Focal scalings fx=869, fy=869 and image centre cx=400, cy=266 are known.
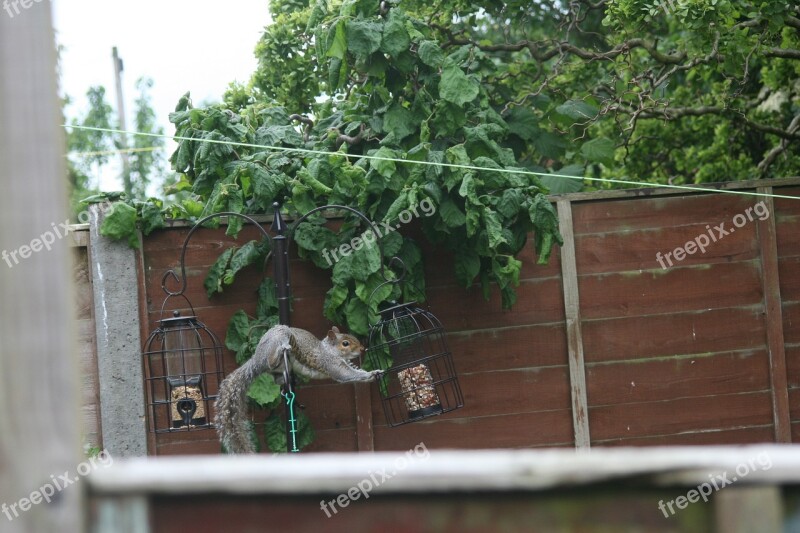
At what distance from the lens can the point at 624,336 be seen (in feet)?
12.3

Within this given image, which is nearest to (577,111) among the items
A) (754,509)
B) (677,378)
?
(677,378)

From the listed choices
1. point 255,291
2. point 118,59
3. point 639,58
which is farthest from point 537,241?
point 118,59

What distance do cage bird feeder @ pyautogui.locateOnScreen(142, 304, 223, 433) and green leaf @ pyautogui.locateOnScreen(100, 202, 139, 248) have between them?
39 cm

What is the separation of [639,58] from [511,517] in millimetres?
5950

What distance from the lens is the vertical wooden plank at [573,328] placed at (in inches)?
145

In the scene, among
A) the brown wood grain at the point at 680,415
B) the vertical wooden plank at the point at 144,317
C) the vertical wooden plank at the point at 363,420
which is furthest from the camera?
the brown wood grain at the point at 680,415

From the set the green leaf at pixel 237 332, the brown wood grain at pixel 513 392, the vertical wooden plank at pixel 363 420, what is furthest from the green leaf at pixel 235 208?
the brown wood grain at pixel 513 392

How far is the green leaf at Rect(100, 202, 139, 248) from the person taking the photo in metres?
3.46

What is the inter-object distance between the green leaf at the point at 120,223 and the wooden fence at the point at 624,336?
2.22 ft

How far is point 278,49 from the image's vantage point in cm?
491

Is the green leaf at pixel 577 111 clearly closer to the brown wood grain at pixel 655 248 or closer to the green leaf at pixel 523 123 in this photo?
the green leaf at pixel 523 123

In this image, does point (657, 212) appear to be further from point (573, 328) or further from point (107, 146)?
point (107, 146)

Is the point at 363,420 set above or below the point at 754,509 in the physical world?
below

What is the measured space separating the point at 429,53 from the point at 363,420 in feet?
5.00
